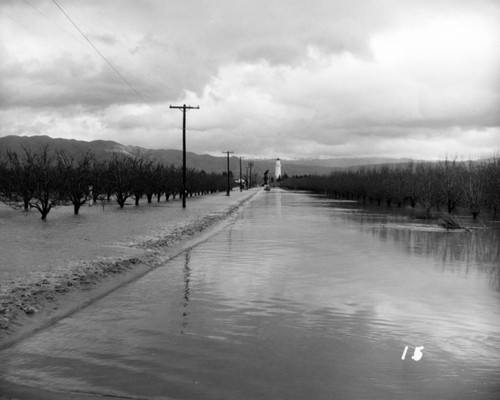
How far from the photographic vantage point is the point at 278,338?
22.0 ft

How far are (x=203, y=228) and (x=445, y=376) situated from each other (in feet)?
62.0

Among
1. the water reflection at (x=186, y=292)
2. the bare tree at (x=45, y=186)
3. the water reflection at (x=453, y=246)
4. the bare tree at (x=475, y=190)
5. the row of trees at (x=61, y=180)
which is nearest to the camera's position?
the water reflection at (x=186, y=292)

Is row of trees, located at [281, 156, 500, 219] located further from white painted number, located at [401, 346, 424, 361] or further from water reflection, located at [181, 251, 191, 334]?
white painted number, located at [401, 346, 424, 361]

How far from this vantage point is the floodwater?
5.11 m

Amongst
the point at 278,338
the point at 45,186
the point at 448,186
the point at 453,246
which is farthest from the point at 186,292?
the point at 448,186

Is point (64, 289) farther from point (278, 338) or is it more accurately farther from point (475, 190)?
point (475, 190)

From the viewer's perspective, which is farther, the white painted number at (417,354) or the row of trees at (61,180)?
the row of trees at (61,180)

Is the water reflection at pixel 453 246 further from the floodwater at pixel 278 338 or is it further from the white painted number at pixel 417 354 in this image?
the white painted number at pixel 417 354

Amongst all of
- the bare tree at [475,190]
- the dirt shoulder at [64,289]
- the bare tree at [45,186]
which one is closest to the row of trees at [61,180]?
the bare tree at [45,186]

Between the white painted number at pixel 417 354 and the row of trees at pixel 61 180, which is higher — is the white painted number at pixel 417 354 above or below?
below

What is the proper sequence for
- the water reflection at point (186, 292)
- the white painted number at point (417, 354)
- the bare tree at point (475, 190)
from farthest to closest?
1. the bare tree at point (475, 190)
2. the water reflection at point (186, 292)
3. the white painted number at point (417, 354)

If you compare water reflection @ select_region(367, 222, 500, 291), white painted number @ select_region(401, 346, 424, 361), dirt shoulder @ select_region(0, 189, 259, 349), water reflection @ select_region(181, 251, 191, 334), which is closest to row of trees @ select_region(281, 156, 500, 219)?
water reflection @ select_region(367, 222, 500, 291)

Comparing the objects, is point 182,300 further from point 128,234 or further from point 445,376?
point 128,234

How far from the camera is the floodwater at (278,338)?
511 centimetres
